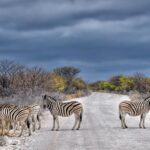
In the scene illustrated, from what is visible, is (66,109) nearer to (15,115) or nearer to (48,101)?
(48,101)

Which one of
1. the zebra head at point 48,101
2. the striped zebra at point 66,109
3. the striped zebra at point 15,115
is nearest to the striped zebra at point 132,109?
the striped zebra at point 66,109

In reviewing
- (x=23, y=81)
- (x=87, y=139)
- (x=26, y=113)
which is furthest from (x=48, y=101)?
(x=23, y=81)

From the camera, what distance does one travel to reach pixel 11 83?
54.1 meters

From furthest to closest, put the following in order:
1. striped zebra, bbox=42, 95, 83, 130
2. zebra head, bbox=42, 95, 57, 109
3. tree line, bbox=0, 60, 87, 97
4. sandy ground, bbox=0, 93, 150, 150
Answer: tree line, bbox=0, 60, 87, 97 < zebra head, bbox=42, 95, 57, 109 < striped zebra, bbox=42, 95, 83, 130 < sandy ground, bbox=0, 93, 150, 150

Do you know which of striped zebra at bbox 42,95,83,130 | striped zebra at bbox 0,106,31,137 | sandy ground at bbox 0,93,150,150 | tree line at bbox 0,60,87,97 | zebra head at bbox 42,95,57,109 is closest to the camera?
sandy ground at bbox 0,93,150,150

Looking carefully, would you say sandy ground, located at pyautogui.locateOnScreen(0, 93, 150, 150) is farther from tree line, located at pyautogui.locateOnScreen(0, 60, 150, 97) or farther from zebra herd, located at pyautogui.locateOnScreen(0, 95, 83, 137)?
tree line, located at pyautogui.locateOnScreen(0, 60, 150, 97)

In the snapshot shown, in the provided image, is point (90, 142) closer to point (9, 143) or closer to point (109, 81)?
point (9, 143)

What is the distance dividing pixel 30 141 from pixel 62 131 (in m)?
4.30

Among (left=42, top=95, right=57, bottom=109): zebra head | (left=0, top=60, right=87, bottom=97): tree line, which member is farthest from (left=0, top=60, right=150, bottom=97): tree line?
(left=42, top=95, right=57, bottom=109): zebra head

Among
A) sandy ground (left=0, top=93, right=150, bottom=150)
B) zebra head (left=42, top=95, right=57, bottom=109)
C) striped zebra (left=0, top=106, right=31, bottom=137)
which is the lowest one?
sandy ground (left=0, top=93, right=150, bottom=150)

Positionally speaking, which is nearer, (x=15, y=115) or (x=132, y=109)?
(x=15, y=115)

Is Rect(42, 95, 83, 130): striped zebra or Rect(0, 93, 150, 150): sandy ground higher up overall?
Rect(42, 95, 83, 130): striped zebra

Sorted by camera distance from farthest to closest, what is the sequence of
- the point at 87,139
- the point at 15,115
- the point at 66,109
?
the point at 66,109
the point at 15,115
the point at 87,139

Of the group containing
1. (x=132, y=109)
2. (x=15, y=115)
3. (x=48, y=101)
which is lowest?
(x=15, y=115)
